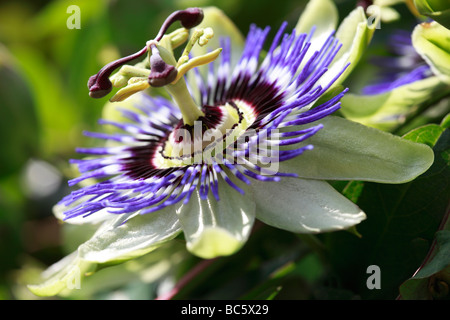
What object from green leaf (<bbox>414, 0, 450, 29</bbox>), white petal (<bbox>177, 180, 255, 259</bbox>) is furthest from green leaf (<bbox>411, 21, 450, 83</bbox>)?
white petal (<bbox>177, 180, 255, 259</bbox>)

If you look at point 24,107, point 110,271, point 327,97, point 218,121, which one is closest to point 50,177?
point 24,107

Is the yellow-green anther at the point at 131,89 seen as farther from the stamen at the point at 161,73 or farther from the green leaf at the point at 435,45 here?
the green leaf at the point at 435,45

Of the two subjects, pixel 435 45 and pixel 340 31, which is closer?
pixel 435 45

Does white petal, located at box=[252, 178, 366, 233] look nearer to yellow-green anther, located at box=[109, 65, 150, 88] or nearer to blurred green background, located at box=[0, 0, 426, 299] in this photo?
yellow-green anther, located at box=[109, 65, 150, 88]

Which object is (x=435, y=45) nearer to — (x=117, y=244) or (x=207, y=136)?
(x=207, y=136)

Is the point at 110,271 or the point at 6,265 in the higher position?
the point at 110,271

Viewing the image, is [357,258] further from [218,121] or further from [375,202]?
[218,121]

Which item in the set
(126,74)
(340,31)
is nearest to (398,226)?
(340,31)
